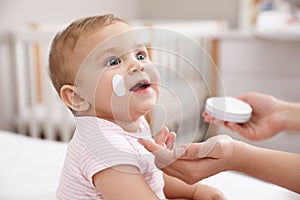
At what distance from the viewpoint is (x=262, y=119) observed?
1.09 m

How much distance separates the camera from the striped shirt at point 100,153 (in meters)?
0.58

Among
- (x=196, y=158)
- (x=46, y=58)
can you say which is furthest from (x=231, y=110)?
(x=46, y=58)

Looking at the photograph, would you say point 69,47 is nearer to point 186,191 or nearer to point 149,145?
point 149,145

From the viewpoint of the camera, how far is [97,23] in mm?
601

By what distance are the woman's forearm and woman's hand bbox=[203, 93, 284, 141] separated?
0.97 feet

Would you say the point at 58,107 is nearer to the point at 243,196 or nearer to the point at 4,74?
the point at 4,74

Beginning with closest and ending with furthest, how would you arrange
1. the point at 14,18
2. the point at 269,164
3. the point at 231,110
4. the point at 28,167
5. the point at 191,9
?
the point at 269,164 → the point at 231,110 → the point at 28,167 → the point at 14,18 → the point at 191,9

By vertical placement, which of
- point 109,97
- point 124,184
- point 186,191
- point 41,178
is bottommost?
point 41,178

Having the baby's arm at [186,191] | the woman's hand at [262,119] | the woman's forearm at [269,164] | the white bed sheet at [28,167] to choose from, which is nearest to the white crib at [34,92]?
the white bed sheet at [28,167]

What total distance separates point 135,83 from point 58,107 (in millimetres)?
1575

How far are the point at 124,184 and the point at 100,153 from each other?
5 cm

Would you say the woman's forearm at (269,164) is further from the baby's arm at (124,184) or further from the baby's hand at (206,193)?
the baby's arm at (124,184)

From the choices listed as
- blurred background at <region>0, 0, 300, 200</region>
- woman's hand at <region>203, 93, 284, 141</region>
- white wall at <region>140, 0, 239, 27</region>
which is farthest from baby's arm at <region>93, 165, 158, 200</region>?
white wall at <region>140, 0, 239, 27</region>

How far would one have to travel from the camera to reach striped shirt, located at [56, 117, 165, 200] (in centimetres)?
58
